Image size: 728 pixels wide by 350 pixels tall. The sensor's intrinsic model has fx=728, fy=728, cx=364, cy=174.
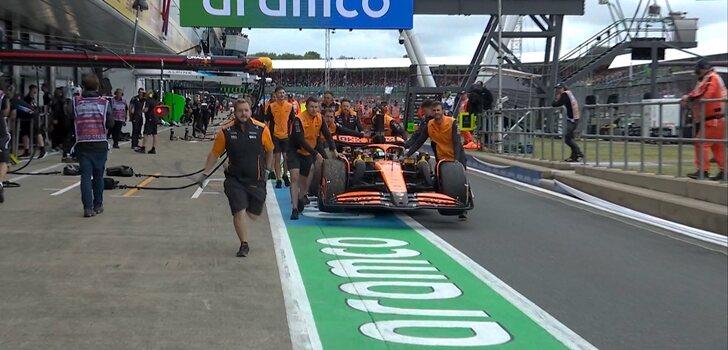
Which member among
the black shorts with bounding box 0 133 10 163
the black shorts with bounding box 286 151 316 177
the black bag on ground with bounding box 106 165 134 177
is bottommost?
the black bag on ground with bounding box 106 165 134 177

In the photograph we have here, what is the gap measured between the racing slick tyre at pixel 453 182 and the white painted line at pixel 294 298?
87.2 inches

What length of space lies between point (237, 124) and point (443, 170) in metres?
3.36

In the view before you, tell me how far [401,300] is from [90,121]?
5.41 metres

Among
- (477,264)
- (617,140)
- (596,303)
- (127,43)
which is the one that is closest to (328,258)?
(477,264)

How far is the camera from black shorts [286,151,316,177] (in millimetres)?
10281

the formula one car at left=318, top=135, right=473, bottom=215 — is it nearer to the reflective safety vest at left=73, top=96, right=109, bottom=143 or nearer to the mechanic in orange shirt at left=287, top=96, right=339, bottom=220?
the mechanic in orange shirt at left=287, top=96, right=339, bottom=220

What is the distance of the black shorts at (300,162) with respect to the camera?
10281 millimetres

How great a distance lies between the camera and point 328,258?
754cm

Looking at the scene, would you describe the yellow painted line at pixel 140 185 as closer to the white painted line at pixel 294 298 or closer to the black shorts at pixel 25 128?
the white painted line at pixel 294 298

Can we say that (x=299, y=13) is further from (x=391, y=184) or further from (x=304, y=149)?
(x=391, y=184)

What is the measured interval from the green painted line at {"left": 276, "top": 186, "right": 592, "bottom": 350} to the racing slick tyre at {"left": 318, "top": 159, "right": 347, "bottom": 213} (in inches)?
31.3

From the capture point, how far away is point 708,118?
10.2 m

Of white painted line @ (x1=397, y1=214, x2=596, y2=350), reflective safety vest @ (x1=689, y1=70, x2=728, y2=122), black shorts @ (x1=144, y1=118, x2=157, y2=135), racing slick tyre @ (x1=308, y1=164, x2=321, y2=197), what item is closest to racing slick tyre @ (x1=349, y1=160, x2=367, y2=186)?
racing slick tyre @ (x1=308, y1=164, x2=321, y2=197)

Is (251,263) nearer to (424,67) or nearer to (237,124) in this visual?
(237,124)
